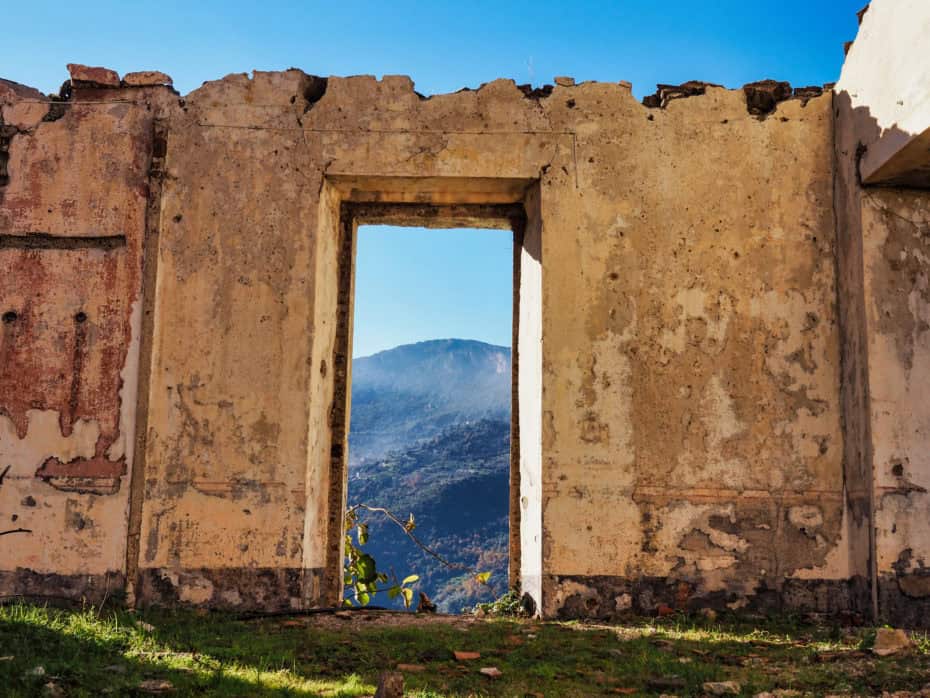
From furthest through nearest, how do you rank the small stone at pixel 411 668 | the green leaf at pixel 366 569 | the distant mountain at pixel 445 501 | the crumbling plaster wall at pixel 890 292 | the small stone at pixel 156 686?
the distant mountain at pixel 445 501
the green leaf at pixel 366 569
the crumbling plaster wall at pixel 890 292
the small stone at pixel 411 668
the small stone at pixel 156 686

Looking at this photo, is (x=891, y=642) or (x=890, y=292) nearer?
(x=891, y=642)

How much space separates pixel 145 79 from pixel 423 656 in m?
4.37

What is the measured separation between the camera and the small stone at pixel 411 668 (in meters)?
4.43

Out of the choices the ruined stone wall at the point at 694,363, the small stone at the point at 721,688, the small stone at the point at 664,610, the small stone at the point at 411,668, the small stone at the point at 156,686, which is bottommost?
the small stone at the point at 411,668

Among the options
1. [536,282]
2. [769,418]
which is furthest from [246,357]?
[769,418]

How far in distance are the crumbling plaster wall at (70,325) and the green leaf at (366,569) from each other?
1933 millimetres

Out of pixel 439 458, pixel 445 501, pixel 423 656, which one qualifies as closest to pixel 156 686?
pixel 423 656

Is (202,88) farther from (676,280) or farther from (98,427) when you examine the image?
(676,280)

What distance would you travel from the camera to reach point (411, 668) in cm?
448

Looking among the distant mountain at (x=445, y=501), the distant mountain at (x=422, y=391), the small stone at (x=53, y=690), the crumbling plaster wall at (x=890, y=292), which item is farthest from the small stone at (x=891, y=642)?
the distant mountain at (x=422, y=391)

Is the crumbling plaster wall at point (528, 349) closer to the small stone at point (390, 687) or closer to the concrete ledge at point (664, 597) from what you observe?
the concrete ledge at point (664, 597)

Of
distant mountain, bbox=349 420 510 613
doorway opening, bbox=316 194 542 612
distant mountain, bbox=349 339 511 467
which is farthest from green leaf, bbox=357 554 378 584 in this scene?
distant mountain, bbox=349 339 511 467

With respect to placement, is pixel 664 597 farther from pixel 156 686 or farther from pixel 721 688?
pixel 156 686

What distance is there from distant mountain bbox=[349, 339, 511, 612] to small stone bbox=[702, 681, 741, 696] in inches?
105
